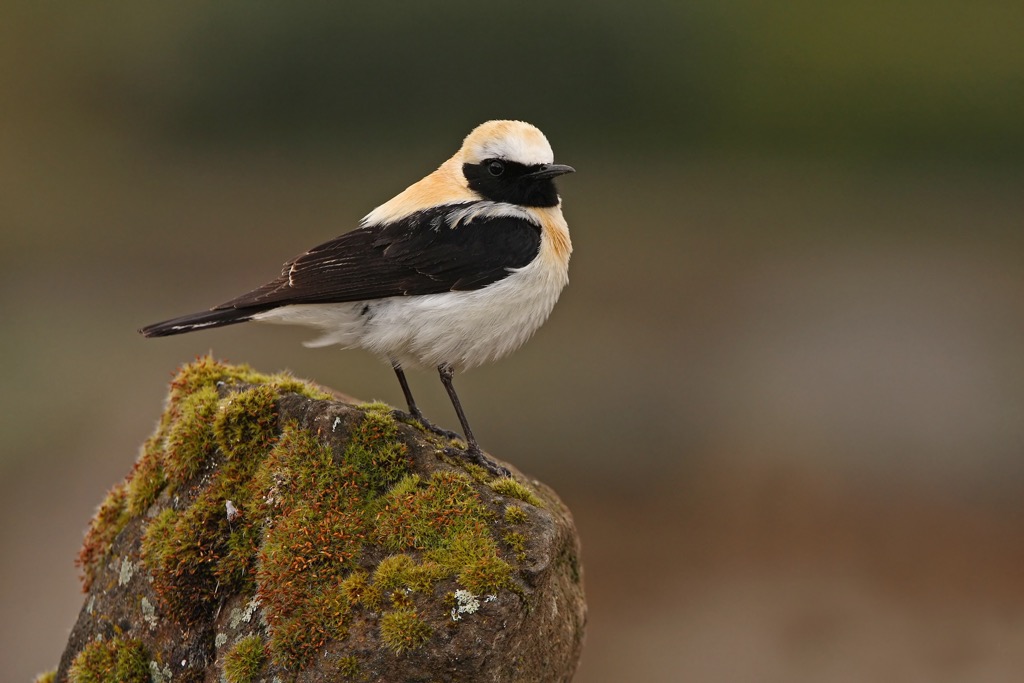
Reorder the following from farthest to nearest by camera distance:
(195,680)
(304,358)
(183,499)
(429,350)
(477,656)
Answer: (304,358), (429,350), (183,499), (195,680), (477,656)

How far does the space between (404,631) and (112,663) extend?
2.13 metres

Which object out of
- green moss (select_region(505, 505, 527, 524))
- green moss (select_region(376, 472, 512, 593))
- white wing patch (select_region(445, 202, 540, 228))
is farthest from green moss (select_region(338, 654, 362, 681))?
white wing patch (select_region(445, 202, 540, 228))

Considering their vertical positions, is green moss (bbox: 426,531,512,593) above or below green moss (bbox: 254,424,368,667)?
below

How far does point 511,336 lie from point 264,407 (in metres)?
1.86

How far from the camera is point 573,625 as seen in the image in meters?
7.55

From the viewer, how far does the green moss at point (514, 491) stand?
7.18m

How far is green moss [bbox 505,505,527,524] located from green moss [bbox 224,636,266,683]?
5.49ft

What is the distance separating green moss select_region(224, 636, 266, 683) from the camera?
6.30 metres

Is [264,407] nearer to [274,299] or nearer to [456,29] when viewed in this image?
[274,299]

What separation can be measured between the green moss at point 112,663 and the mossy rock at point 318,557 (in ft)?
0.08

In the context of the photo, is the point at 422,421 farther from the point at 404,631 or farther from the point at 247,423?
the point at 404,631

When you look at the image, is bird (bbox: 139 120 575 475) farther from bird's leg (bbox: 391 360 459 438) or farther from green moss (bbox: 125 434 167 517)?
green moss (bbox: 125 434 167 517)

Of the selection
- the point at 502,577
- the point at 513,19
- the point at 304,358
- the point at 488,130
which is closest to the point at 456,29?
the point at 513,19

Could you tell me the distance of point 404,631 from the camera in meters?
6.14
